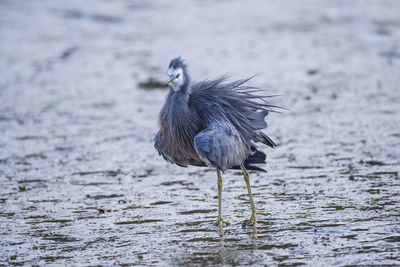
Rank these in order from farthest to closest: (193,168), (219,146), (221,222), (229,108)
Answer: (193,168), (229,108), (221,222), (219,146)

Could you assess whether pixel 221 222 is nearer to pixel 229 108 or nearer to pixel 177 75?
pixel 229 108

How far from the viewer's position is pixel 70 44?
1770 centimetres

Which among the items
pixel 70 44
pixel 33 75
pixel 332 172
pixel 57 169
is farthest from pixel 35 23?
pixel 332 172

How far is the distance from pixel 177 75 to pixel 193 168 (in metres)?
2.35

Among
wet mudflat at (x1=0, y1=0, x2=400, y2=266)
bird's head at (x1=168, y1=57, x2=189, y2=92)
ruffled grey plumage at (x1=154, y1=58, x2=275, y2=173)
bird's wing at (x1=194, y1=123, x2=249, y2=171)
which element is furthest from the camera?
bird's head at (x1=168, y1=57, x2=189, y2=92)

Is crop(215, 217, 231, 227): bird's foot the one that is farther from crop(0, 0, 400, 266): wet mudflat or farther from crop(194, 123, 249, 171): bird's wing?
crop(194, 123, 249, 171): bird's wing

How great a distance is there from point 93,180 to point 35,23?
12908mm

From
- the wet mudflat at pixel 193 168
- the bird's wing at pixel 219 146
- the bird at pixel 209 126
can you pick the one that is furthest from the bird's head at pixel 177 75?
the wet mudflat at pixel 193 168

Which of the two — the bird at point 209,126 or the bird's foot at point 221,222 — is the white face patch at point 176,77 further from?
Result: the bird's foot at point 221,222

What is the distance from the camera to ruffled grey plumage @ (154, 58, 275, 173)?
6531mm

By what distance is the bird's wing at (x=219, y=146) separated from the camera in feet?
21.0

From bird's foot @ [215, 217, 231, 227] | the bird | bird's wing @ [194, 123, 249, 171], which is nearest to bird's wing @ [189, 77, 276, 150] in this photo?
the bird

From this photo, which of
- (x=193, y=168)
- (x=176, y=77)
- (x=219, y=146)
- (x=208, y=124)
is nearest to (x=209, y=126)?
(x=208, y=124)

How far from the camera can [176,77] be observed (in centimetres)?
668
